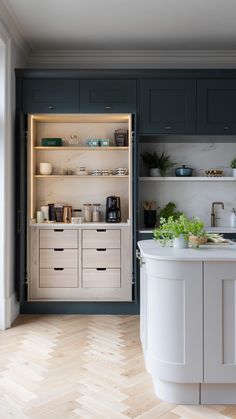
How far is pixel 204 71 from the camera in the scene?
4.27 m

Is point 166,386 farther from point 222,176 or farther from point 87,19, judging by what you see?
point 87,19

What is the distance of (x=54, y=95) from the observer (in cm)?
429

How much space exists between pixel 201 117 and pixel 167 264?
2.45 meters

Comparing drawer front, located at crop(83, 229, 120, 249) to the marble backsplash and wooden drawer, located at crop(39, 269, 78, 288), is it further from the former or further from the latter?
the marble backsplash

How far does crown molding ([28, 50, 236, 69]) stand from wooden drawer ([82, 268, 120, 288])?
247 cm

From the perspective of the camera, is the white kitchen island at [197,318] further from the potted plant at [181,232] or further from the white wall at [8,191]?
the white wall at [8,191]

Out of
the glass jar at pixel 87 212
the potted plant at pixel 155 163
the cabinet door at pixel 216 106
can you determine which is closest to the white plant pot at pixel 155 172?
the potted plant at pixel 155 163

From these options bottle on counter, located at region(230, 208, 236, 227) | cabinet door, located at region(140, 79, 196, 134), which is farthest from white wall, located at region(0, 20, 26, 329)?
bottle on counter, located at region(230, 208, 236, 227)

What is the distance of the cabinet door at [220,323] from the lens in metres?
2.34

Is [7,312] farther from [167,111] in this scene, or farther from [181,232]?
[167,111]

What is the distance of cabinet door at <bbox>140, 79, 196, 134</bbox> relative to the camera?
4309mm

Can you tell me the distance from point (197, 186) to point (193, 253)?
2.52m

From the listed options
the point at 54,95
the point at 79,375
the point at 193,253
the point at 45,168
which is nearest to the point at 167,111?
the point at 54,95

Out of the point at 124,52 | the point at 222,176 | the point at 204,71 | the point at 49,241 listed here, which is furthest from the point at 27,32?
the point at 222,176
